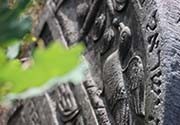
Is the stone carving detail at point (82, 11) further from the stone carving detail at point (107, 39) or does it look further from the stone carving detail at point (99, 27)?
the stone carving detail at point (107, 39)

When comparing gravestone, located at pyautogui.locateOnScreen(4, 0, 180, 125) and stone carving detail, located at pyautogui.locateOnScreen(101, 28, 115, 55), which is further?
stone carving detail, located at pyautogui.locateOnScreen(101, 28, 115, 55)

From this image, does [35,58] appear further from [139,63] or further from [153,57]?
[139,63]

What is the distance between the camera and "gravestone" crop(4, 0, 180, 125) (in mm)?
1293

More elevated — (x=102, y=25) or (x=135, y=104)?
(x=102, y=25)

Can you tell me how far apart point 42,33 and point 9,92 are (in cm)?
207

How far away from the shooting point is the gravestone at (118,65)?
129 centimetres

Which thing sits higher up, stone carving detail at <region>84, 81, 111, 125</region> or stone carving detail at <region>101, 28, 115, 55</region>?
stone carving detail at <region>101, 28, 115, 55</region>

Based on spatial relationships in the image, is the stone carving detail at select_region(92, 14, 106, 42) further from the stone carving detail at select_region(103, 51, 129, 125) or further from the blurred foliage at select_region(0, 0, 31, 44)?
the blurred foliage at select_region(0, 0, 31, 44)

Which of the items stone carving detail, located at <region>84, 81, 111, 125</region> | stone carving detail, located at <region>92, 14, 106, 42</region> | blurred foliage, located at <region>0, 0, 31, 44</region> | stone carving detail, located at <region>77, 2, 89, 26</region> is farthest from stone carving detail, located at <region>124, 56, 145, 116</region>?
blurred foliage, located at <region>0, 0, 31, 44</region>

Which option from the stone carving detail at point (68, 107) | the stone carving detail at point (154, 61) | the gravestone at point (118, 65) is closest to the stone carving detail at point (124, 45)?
the gravestone at point (118, 65)

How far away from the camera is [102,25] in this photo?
1771 millimetres

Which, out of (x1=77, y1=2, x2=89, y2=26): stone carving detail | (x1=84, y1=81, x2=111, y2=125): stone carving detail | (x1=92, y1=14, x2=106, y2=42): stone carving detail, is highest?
(x1=77, y1=2, x2=89, y2=26): stone carving detail

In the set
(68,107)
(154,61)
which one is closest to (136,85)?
(154,61)

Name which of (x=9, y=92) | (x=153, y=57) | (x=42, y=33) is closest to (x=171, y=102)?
(x=153, y=57)
